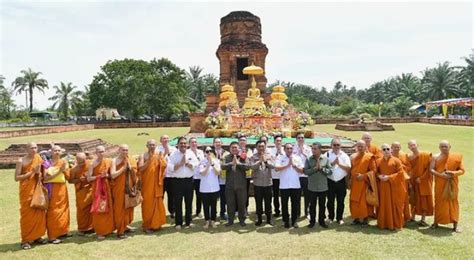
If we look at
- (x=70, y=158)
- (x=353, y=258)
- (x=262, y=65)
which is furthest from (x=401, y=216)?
(x=262, y=65)

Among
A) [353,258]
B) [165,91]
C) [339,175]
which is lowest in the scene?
[353,258]

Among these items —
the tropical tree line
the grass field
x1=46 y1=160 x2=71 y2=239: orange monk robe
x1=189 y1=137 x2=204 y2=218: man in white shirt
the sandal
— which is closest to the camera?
the grass field

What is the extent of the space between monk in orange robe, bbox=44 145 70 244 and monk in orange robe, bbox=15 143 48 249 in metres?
0.11

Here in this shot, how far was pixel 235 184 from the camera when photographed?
645 centimetres

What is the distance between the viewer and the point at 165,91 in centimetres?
4053

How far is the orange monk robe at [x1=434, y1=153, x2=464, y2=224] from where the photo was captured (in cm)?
599

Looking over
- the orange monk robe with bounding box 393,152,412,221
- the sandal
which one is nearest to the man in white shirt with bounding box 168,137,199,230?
the sandal

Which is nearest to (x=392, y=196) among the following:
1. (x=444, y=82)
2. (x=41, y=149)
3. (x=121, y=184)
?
(x=121, y=184)

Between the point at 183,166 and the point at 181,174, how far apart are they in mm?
139

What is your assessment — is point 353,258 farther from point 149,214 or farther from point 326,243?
point 149,214

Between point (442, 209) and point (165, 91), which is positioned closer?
point (442, 209)

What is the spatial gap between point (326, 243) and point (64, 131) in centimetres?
3030

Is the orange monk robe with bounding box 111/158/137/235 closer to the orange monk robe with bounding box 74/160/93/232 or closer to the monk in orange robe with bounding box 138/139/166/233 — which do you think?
the monk in orange robe with bounding box 138/139/166/233

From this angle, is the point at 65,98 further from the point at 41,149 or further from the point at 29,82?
the point at 41,149
